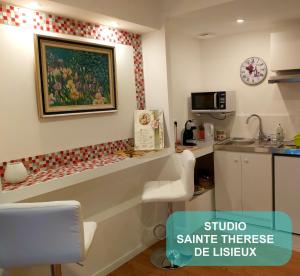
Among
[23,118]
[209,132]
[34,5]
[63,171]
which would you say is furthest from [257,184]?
[34,5]

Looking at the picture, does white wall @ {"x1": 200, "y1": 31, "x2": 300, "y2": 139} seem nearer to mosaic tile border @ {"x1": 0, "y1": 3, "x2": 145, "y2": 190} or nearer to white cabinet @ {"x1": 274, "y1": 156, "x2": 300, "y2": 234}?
white cabinet @ {"x1": 274, "y1": 156, "x2": 300, "y2": 234}

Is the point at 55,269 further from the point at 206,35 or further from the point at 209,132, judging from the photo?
the point at 206,35

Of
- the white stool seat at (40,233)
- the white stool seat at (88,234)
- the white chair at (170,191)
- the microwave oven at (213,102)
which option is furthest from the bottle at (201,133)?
the white stool seat at (40,233)

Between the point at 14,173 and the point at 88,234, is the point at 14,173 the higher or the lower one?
the higher one

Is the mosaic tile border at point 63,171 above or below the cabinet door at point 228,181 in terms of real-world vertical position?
above

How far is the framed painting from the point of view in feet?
7.36

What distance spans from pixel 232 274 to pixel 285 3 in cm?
239

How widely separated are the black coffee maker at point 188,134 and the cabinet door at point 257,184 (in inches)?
25.1

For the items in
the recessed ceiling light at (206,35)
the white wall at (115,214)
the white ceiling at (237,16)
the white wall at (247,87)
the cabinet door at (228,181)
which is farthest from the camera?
the recessed ceiling light at (206,35)

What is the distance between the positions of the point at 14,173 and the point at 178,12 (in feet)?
6.58

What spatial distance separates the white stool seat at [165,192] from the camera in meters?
2.56

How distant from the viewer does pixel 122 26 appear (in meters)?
2.77

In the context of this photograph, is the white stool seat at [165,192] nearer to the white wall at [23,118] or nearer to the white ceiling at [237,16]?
the white wall at [23,118]

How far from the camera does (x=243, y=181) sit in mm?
3404
